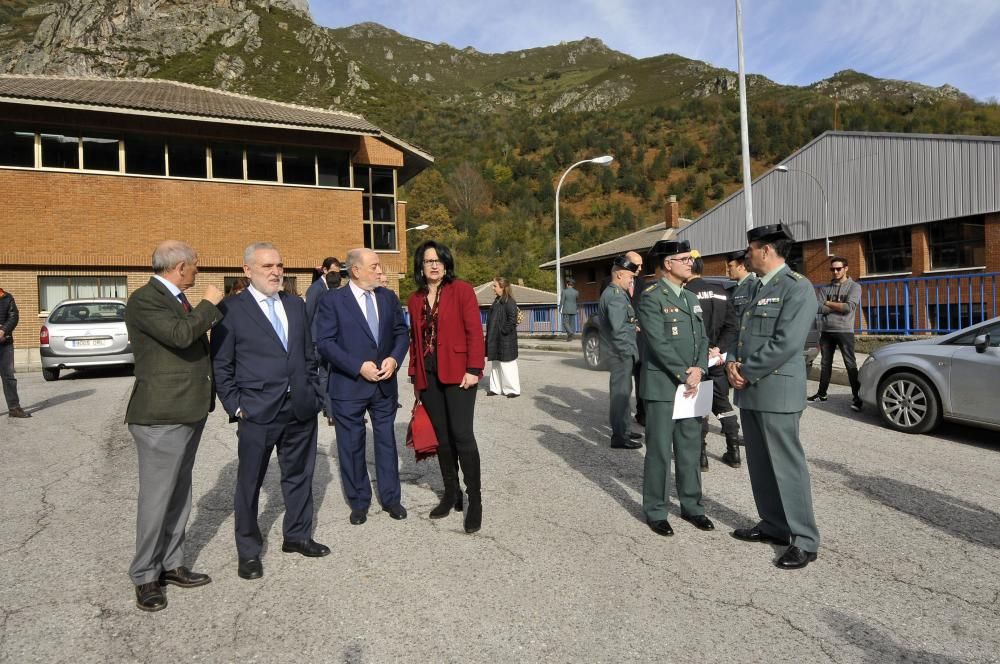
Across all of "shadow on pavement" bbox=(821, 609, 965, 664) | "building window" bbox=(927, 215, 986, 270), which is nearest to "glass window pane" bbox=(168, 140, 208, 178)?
"shadow on pavement" bbox=(821, 609, 965, 664)

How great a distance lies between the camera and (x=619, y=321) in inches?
257

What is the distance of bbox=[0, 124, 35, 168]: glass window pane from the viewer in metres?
19.4

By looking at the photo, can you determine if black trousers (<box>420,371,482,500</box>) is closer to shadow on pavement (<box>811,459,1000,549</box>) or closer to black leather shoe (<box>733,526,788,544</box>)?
black leather shoe (<box>733,526,788,544</box>)

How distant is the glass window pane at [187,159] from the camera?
70.1 ft

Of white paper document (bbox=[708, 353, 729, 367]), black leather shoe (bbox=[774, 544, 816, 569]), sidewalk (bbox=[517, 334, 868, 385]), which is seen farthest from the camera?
sidewalk (bbox=[517, 334, 868, 385])

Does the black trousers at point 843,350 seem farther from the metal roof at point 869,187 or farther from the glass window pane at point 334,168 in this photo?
the glass window pane at point 334,168

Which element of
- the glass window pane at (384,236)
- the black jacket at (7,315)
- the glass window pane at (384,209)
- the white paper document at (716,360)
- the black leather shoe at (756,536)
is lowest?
the black leather shoe at (756,536)

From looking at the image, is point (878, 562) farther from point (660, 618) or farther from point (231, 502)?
point (231, 502)

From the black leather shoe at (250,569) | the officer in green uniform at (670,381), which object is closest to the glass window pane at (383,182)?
the officer in green uniform at (670,381)

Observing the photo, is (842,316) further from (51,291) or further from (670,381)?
(51,291)

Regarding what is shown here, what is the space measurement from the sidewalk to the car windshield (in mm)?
10064

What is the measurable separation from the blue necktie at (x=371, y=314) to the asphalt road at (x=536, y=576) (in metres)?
1.33

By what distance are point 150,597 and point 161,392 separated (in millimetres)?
1019

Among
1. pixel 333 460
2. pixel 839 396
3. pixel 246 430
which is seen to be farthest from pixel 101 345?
pixel 839 396
